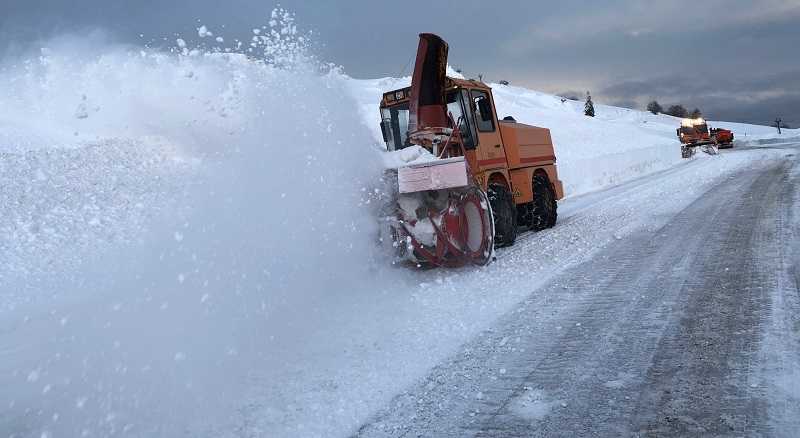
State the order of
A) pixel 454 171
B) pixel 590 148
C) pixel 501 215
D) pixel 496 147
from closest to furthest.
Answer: pixel 454 171
pixel 501 215
pixel 496 147
pixel 590 148

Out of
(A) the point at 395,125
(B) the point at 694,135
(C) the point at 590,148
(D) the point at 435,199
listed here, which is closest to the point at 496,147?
(A) the point at 395,125

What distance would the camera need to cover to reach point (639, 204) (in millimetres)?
11672

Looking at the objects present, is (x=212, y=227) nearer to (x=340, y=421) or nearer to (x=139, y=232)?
(x=340, y=421)

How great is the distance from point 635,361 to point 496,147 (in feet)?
19.3

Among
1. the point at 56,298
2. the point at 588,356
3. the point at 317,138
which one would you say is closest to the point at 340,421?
the point at 588,356

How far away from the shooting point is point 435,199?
7.20 m

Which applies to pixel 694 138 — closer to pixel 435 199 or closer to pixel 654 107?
pixel 435 199

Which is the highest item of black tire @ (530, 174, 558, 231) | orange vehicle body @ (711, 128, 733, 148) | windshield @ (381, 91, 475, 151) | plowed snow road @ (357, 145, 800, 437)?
windshield @ (381, 91, 475, 151)

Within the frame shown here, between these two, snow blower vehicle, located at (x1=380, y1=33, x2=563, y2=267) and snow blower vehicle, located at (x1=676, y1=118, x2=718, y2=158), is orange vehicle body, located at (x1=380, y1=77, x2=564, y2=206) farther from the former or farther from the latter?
snow blower vehicle, located at (x1=676, y1=118, x2=718, y2=158)

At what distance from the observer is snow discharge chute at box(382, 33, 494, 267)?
6734 millimetres

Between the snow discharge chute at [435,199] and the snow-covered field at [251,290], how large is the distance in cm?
32

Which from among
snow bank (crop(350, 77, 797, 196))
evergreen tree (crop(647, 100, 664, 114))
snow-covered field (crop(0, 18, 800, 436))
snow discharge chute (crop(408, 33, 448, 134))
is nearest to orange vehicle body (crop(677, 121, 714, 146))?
snow bank (crop(350, 77, 797, 196))

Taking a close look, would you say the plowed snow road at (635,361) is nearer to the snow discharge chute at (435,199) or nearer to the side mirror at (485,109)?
the snow discharge chute at (435,199)

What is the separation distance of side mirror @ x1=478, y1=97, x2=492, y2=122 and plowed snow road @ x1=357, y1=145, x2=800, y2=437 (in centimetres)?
354
